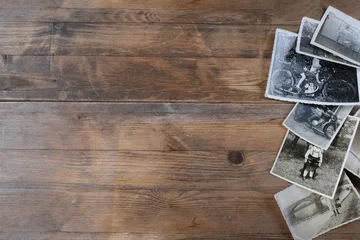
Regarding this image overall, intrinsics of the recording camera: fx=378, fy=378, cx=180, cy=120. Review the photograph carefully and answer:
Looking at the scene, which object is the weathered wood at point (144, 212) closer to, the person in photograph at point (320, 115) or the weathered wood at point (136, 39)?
the person in photograph at point (320, 115)

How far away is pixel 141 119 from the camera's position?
1121 mm

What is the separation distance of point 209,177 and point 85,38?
0.56 metres

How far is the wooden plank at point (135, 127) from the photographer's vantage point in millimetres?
1114

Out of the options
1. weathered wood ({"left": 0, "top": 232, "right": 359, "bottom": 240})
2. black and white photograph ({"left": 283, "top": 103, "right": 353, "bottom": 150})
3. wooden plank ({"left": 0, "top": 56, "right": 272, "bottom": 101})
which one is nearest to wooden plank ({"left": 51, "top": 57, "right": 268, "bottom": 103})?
wooden plank ({"left": 0, "top": 56, "right": 272, "bottom": 101})

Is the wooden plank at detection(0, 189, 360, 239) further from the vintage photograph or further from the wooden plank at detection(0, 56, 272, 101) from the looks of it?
the wooden plank at detection(0, 56, 272, 101)

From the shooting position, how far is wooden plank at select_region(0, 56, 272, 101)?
44.6 inches

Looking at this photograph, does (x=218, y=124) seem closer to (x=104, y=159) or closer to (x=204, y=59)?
(x=204, y=59)

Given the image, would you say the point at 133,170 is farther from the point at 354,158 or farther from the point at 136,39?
the point at 354,158

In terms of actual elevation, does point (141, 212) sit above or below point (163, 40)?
below

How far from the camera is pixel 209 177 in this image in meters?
1.11

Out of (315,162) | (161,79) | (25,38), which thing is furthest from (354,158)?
(25,38)

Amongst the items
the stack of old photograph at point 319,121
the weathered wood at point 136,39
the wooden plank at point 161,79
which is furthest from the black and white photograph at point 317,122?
the weathered wood at point 136,39

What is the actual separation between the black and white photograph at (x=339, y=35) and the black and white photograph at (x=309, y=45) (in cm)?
1

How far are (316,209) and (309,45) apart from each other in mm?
487
